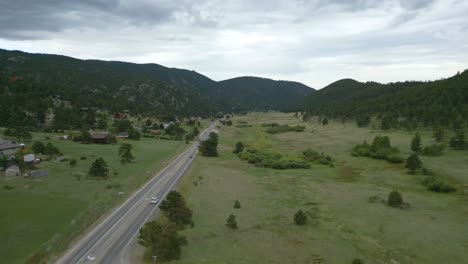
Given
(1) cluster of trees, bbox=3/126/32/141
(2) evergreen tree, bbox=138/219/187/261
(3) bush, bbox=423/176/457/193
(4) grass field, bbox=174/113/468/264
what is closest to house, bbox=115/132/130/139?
(1) cluster of trees, bbox=3/126/32/141

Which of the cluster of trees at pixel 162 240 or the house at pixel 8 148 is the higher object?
the house at pixel 8 148

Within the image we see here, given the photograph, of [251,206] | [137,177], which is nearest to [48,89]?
[137,177]

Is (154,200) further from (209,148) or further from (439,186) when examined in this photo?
(209,148)

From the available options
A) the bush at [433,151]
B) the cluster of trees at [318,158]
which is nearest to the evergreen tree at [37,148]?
the cluster of trees at [318,158]

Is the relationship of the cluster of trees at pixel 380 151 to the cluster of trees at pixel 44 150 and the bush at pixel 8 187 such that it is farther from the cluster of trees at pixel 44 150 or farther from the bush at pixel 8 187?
the bush at pixel 8 187

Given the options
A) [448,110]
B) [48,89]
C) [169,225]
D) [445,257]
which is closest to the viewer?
[445,257]

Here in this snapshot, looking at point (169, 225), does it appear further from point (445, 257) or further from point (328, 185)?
point (328, 185)
